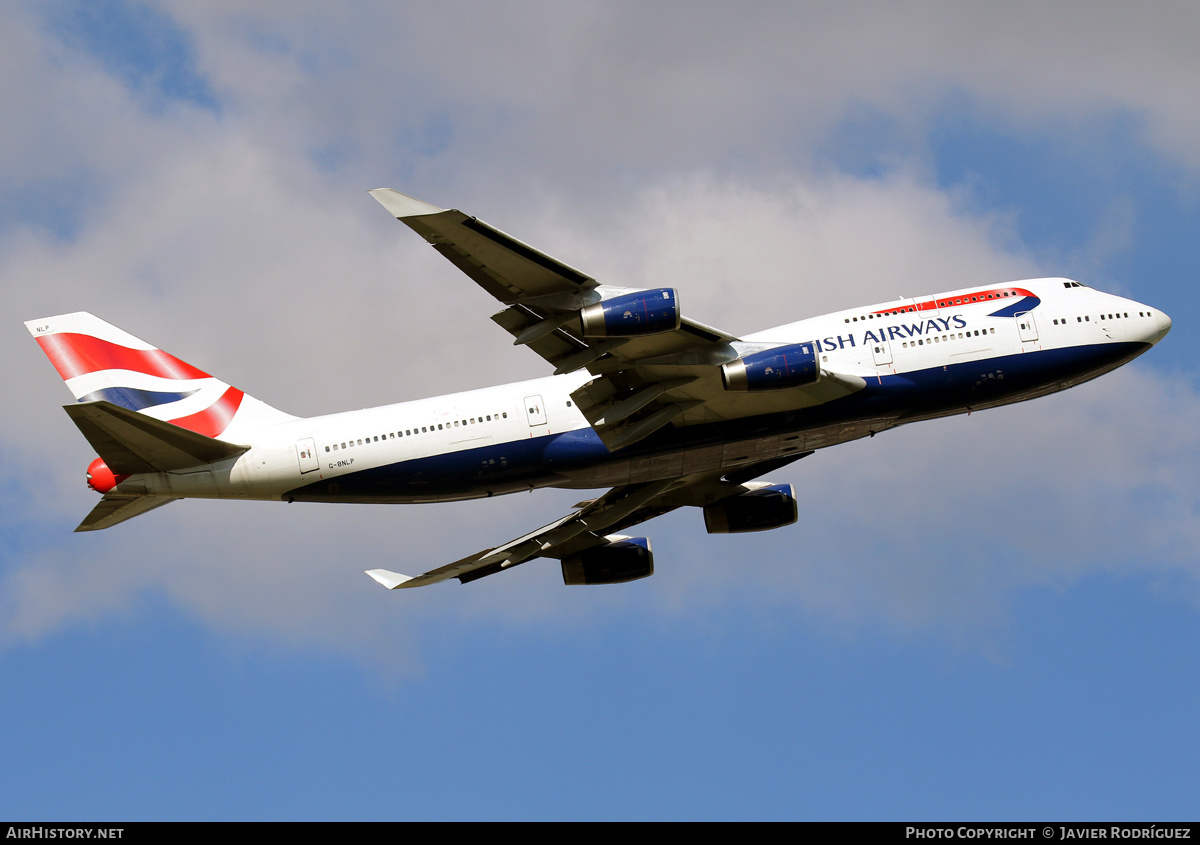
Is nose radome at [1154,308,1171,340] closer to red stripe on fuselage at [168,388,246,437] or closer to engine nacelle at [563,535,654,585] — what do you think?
engine nacelle at [563,535,654,585]

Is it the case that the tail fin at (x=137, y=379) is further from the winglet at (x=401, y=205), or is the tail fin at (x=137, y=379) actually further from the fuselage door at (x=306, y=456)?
the winglet at (x=401, y=205)

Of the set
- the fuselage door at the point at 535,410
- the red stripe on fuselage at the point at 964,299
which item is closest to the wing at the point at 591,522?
the fuselage door at the point at 535,410

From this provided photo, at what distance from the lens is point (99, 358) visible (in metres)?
41.8

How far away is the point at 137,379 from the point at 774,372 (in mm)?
22117

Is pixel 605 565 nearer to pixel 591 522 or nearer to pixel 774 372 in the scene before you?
pixel 591 522

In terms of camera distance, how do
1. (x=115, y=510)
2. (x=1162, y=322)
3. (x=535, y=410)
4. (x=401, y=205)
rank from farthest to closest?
(x=1162, y=322) → (x=535, y=410) → (x=115, y=510) → (x=401, y=205)

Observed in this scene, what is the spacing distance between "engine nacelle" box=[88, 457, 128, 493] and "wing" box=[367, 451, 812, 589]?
34.6 ft

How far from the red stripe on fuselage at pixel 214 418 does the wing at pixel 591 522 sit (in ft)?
26.8

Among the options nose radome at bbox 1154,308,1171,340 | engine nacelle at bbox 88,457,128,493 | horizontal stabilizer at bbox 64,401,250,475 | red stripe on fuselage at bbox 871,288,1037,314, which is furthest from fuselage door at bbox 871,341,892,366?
engine nacelle at bbox 88,457,128,493

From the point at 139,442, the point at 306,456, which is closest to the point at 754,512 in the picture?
the point at 306,456

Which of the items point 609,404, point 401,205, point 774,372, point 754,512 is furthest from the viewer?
point 754,512

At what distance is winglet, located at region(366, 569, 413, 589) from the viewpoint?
1774 inches

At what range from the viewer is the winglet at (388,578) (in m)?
45.1
